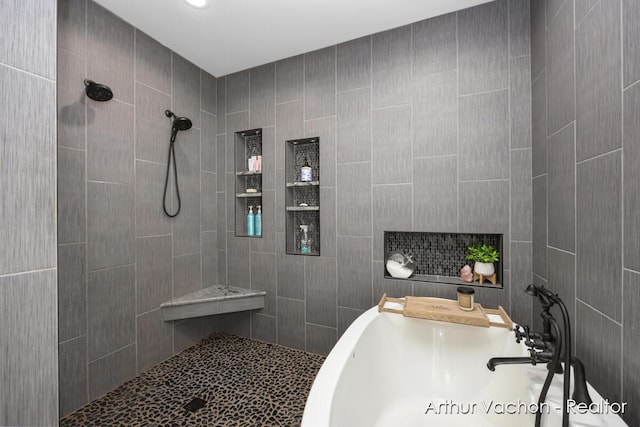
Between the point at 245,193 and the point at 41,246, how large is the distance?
1.91 meters

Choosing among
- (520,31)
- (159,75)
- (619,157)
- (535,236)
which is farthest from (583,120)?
(159,75)

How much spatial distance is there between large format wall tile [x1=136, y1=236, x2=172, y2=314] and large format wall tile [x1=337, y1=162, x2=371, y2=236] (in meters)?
1.46

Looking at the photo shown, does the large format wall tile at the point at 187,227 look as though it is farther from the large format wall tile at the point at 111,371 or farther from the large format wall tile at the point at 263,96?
the large format wall tile at the point at 263,96

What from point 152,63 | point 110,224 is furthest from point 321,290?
point 152,63

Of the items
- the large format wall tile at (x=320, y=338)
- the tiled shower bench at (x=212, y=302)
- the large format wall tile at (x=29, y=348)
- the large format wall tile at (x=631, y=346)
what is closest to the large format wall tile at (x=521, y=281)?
the large format wall tile at (x=631, y=346)

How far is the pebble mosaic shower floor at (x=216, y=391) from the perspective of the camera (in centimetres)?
154

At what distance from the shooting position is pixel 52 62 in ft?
2.58

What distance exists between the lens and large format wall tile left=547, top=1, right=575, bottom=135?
1.19m

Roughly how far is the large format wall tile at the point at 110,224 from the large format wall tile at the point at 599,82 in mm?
2608

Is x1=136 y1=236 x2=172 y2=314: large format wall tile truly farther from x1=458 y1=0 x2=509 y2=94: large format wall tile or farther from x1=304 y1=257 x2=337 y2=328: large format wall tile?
x1=458 y1=0 x2=509 y2=94: large format wall tile

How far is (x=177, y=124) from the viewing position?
2.20 metres

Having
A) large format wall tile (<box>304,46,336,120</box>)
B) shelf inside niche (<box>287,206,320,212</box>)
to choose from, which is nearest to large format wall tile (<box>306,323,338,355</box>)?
shelf inside niche (<box>287,206,320,212</box>)

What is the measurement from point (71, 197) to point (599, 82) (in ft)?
8.72

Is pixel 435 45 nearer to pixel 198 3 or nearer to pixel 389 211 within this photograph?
pixel 389 211
